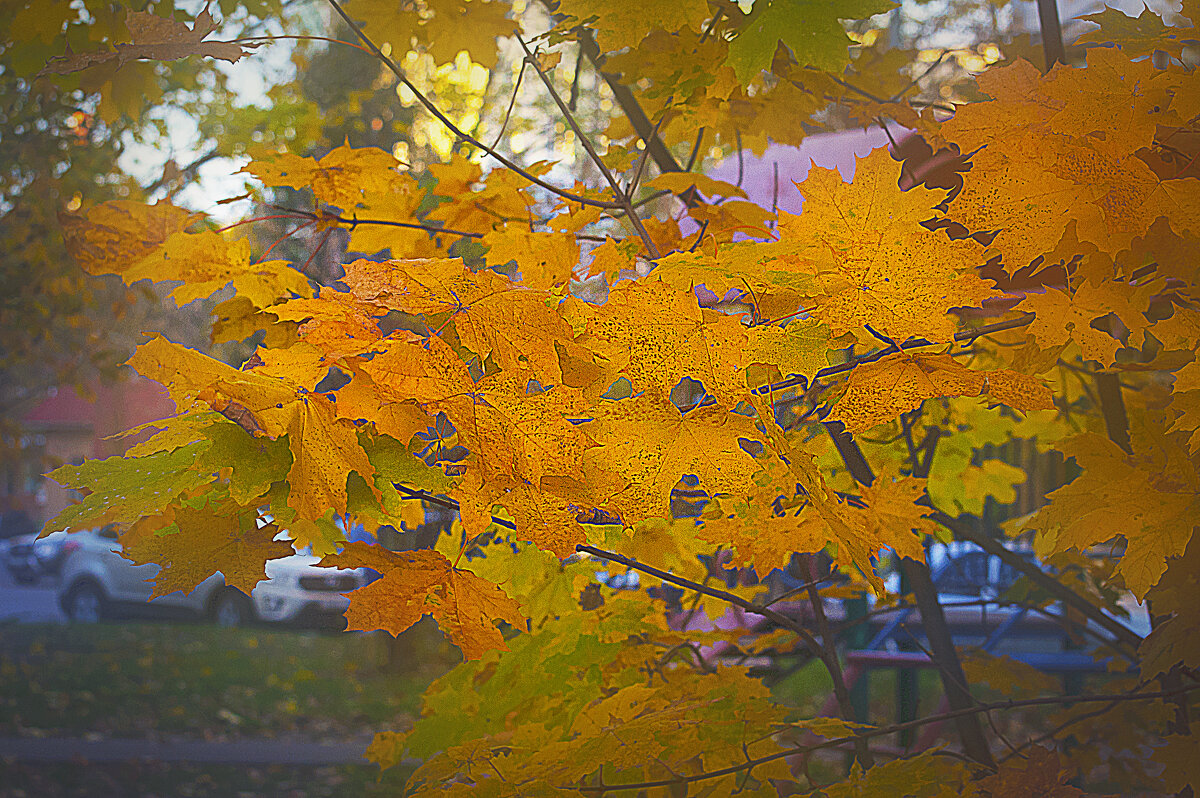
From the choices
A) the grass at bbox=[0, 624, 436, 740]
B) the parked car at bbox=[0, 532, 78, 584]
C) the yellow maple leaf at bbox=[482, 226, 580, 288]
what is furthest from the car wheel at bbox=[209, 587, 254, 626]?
the yellow maple leaf at bbox=[482, 226, 580, 288]

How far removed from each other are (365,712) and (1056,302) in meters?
7.22

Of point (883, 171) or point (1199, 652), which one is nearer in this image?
point (883, 171)

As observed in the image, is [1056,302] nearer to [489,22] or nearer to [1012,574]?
[489,22]

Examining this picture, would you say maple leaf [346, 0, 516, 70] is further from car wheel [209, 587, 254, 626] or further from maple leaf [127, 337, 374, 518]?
A: car wheel [209, 587, 254, 626]

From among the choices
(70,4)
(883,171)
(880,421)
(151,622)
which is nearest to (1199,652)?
(880,421)

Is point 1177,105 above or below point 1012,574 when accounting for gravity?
above

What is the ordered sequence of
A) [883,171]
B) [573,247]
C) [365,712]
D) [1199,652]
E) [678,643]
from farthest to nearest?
[365,712] < [678,643] < [573,247] < [1199,652] < [883,171]

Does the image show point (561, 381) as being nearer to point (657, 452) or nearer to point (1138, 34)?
point (657, 452)

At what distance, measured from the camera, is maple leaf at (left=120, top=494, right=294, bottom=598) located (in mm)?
967

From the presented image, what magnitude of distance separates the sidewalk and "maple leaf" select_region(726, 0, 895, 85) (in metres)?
5.96

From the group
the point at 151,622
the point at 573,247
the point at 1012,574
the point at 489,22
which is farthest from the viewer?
the point at 151,622

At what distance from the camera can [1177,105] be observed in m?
0.96

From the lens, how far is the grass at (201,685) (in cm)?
711

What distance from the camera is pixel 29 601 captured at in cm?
1372
